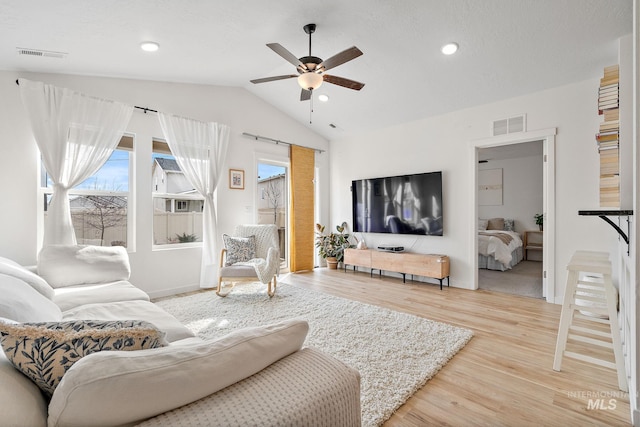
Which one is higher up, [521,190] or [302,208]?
[521,190]

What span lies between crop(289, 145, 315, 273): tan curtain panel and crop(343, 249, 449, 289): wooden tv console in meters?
0.78

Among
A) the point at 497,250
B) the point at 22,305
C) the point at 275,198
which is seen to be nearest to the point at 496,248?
the point at 497,250

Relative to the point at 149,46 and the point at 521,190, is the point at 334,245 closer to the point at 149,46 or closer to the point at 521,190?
the point at 149,46

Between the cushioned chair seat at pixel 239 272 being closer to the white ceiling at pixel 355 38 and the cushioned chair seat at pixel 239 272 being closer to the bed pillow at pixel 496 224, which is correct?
the white ceiling at pixel 355 38

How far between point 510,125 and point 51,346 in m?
4.78

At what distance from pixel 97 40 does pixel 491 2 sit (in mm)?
3549

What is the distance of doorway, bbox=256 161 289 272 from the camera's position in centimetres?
528

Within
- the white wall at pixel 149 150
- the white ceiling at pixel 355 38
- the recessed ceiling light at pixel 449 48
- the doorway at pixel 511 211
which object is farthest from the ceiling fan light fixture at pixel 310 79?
the doorway at pixel 511 211

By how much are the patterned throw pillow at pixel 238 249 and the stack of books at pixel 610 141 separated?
3.86 meters

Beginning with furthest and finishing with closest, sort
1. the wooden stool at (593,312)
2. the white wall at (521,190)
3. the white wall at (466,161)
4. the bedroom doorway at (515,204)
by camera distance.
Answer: the white wall at (521,190)
the bedroom doorway at (515,204)
the white wall at (466,161)
the wooden stool at (593,312)

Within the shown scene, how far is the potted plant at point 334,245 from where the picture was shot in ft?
18.7

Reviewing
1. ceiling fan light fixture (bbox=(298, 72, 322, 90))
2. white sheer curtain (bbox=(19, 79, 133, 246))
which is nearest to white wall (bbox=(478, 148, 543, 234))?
ceiling fan light fixture (bbox=(298, 72, 322, 90))

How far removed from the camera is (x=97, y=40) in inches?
107

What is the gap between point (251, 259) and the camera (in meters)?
4.14
